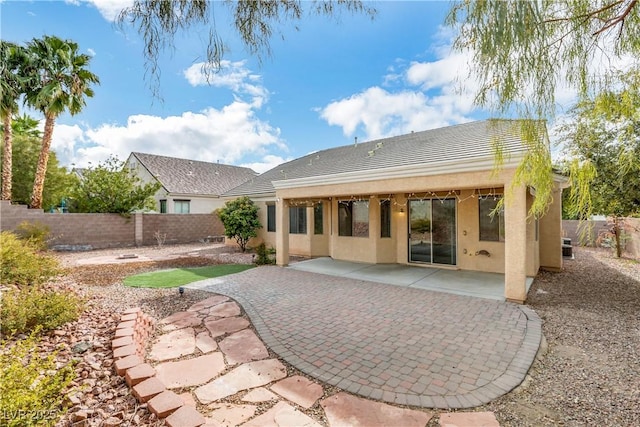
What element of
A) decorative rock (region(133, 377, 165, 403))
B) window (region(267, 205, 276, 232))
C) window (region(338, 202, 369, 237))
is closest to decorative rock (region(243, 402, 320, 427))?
decorative rock (region(133, 377, 165, 403))

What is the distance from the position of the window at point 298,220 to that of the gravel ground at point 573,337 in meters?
6.80

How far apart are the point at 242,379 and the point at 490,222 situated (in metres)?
9.14

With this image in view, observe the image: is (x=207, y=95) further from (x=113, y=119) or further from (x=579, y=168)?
(x=579, y=168)

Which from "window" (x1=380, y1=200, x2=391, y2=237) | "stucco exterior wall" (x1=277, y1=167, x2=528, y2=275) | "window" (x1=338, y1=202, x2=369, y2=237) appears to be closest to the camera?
"stucco exterior wall" (x1=277, y1=167, x2=528, y2=275)

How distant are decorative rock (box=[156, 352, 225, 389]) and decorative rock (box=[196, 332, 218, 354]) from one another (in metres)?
0.23

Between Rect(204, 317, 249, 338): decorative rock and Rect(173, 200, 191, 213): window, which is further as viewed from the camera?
Rect(173, 200, 191, 213): window

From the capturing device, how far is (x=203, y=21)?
325 cm

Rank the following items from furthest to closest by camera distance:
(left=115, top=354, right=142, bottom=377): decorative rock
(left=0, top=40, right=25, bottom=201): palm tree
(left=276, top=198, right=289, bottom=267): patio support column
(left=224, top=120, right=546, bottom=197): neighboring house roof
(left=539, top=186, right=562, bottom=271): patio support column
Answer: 1. (left=0, top=40, right=25, bottom=201): palm tree
2. (left=276, top=198, right=289, bottom=267): patio support column
3. (left=539, top=186, right=562, bottom=271): patio support column
4. (left=224, top=120, right=546, bottom=197): neighboring house roof
5. (left=115, top=354, right=142, bottom=377): decorative rock

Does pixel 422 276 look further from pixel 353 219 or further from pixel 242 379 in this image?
pixel 242 379

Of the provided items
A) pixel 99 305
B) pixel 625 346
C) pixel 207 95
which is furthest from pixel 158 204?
pixel 625 346

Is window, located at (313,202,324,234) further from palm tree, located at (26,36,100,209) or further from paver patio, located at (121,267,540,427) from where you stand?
palm tree, located at (26,36,100,209)

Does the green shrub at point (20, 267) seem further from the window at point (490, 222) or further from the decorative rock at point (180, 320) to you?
the window at point (490, 222)

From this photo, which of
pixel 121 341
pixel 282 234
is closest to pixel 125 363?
pixel 121 341

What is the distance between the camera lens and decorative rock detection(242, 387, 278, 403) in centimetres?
334
